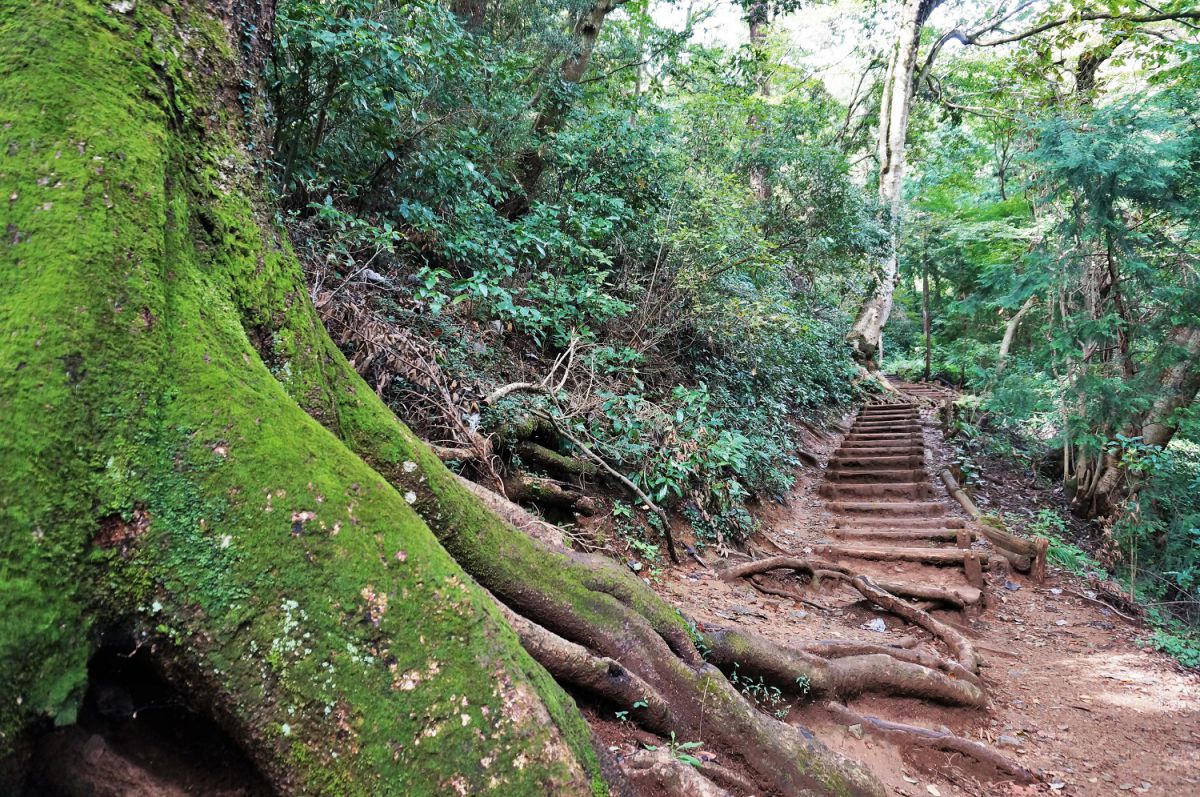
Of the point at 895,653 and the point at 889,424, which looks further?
the point at 889,424

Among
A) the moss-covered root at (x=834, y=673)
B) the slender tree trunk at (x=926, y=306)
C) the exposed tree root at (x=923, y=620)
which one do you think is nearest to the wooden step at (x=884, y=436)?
the exposed tree root at (x=923, y=620)

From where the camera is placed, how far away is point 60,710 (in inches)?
50.6

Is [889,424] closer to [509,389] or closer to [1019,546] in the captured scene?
[1019,546]

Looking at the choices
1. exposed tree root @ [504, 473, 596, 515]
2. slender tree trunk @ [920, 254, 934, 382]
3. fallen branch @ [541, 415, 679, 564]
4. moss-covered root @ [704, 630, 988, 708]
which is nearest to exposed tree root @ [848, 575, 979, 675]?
moss-covered root @ [704, 630, 988, 708]

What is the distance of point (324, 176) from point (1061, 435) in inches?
452

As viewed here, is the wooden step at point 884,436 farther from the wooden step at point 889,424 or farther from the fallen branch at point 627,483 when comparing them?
the fallen branch at point 627,483

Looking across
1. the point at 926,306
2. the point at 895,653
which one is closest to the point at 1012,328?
the point at 926,306

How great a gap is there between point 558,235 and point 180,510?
6.04 metres

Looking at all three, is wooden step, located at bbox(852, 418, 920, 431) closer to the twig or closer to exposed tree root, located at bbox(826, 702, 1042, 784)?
the twig

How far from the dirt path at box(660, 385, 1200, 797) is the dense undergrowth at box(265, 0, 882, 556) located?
115cm

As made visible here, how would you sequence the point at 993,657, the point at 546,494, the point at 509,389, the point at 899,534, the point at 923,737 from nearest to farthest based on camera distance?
1. the point at 923,737
2. the point at 546,494
3. the point at 509,389
4. the point at 993,657
5. the point at 899,534

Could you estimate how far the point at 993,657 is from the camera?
5.54 meters

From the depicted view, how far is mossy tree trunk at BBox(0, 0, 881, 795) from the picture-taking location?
1.38m

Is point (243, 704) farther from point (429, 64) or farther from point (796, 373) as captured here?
point (796, 373)
